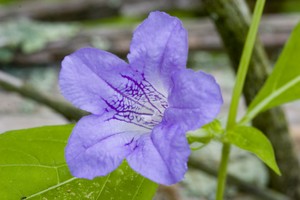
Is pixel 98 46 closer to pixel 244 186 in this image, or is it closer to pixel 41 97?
→ pixel 41 97

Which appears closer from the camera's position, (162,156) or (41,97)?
(162,156)

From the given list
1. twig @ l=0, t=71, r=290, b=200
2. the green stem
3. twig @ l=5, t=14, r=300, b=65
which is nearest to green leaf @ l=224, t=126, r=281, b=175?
the green stem

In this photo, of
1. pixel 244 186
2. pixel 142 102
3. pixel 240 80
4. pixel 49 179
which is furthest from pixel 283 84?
pixel 244 186

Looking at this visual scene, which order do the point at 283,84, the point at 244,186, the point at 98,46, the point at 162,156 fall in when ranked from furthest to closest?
the point at 98,46
the point at 244,186
the point at 283,84
the point at 162,156

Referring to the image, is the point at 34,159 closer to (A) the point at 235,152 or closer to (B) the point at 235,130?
(B) the point at 235,130

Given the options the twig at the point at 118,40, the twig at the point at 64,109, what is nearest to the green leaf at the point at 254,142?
the twig at the point at 64,109

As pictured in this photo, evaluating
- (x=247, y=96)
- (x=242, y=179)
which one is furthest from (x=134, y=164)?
(x=242, y=179)

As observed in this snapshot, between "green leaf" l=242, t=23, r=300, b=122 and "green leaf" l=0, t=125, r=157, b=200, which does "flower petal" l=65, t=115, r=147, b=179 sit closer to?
"green leaf" l=0, t=125, r=157, b=200
